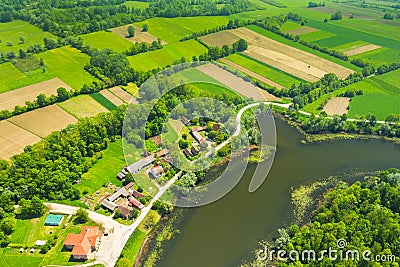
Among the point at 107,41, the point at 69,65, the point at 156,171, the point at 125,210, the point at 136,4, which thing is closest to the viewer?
the point at 125,210

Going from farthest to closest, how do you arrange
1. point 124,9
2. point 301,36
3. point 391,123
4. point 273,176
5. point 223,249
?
point 124,9 < point 301,36 < point 391,123 < point 273,176 < point 223,249

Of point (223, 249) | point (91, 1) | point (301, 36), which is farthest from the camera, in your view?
point (91, 1)

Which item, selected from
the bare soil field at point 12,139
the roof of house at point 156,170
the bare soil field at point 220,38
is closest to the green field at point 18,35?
the bare soil field at point 12,139

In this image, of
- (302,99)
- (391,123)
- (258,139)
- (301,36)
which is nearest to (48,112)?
(258,139)

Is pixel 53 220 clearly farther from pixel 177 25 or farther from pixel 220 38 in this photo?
pixel 177 25

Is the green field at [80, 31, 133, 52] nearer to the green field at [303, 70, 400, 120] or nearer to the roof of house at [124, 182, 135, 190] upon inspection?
the green field at [303, 70, 400, 120]

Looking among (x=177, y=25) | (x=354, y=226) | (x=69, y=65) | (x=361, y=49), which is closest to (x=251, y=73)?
(x=177, y=25)

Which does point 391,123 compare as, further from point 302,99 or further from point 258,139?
point 258,139

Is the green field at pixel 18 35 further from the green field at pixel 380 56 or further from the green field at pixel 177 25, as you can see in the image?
the green field at pixel 380 56
